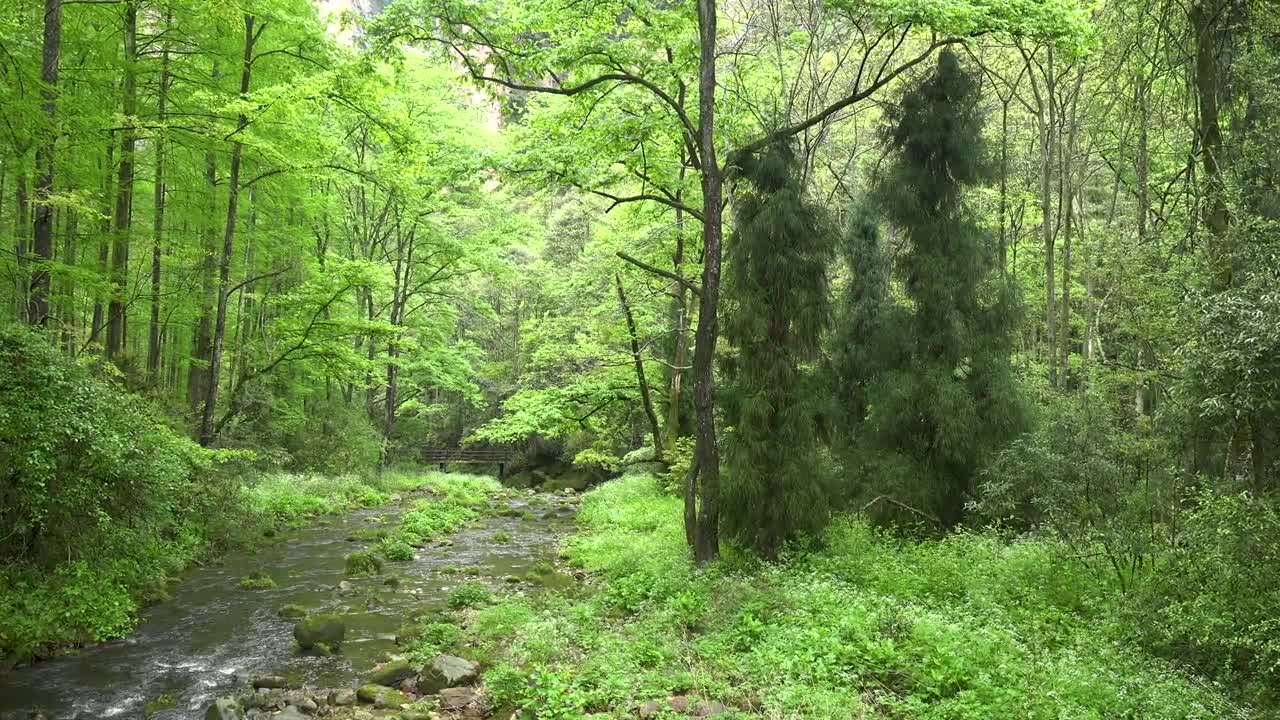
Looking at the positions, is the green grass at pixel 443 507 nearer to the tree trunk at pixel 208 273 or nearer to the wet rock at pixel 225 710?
the tree trunk at pixel 208 273

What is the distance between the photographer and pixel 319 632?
9539 millimetres

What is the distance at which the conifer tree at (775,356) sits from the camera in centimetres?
1084

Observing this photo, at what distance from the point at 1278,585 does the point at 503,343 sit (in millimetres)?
38631

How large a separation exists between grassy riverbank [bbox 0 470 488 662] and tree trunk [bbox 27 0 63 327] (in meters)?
3.65

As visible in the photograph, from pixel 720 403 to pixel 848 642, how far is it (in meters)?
4.72

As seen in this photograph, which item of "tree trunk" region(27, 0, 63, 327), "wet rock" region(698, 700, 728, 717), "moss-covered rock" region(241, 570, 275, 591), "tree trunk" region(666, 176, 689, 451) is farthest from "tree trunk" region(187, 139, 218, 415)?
"wet rock" region(698, 700, 728, 717)

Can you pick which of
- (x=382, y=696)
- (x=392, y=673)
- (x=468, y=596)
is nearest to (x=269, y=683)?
(x=392, y=673)

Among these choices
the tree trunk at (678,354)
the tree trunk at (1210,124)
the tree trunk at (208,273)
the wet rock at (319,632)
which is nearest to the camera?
the tree trunk at (1210,124)

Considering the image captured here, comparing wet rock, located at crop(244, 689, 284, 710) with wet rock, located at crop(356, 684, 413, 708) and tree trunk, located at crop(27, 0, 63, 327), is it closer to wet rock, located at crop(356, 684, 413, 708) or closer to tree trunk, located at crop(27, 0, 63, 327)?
wet rock, located at crop(356, 684, 413, 708)

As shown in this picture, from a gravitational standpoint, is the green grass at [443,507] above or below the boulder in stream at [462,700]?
below

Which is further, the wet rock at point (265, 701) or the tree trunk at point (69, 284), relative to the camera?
the tree trunk at point (69, 284)

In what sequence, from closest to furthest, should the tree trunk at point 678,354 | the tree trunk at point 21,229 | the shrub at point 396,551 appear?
the tree trunk at point 21,229 < the shrub at point 396,551 < the tree trunk at point 678,354

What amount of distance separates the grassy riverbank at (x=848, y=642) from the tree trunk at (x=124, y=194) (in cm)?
1021

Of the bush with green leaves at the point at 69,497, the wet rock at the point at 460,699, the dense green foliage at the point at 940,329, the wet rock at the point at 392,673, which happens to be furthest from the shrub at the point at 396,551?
the dense green foliage at the point at 940,329
